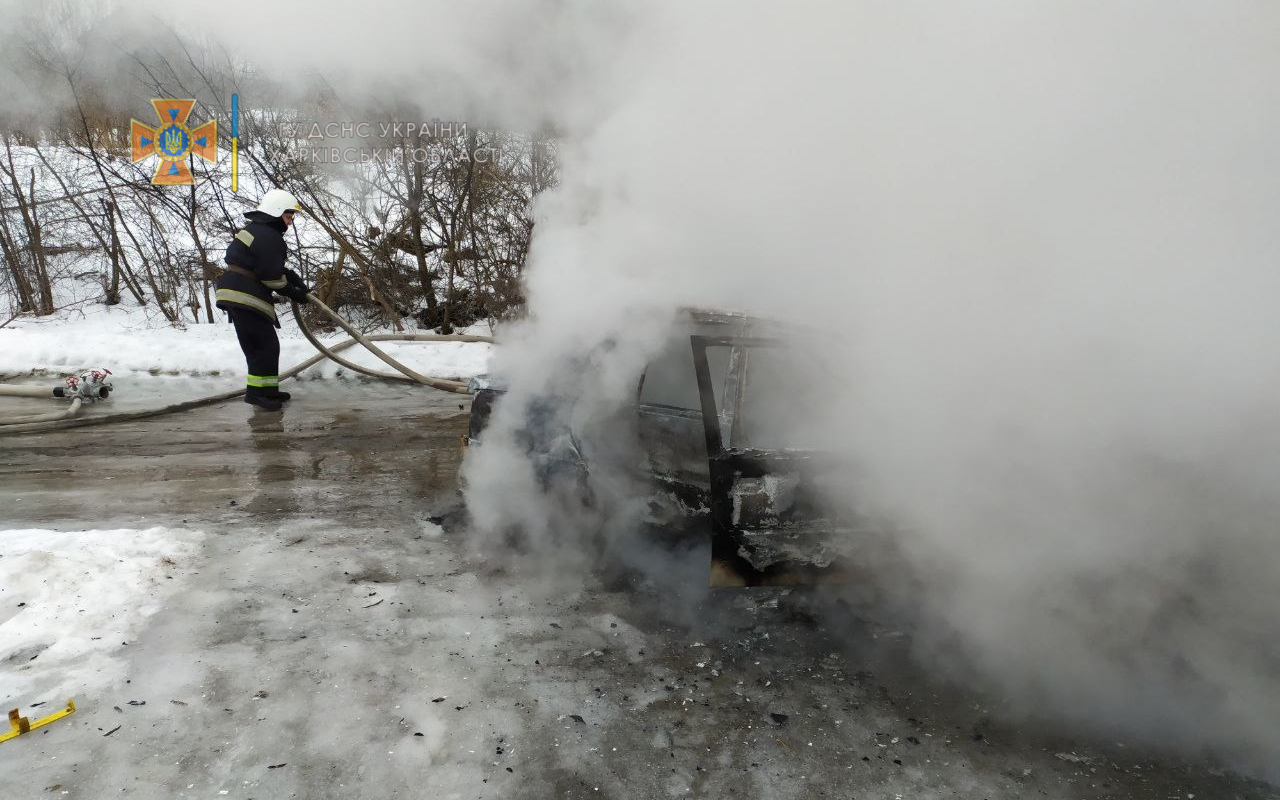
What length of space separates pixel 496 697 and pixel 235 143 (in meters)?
10.6

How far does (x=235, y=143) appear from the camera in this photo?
1050 centimetres

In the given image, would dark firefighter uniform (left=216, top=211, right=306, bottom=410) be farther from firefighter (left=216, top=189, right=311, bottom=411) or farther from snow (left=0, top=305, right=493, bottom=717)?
snow (left=0, top=305, right=493, bottom=717)

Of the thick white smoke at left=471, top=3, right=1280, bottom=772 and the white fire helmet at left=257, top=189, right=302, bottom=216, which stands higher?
the white fire helmet at left=257, top=189, right=302, bottom=216

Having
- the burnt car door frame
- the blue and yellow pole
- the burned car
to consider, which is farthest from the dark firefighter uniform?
Result: the burnt car door frame

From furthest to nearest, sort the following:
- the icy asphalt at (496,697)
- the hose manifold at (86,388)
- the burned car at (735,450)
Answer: the hose manifold at (86,388) → the burned car at (735,450) → the icy asphalt at (496,697)

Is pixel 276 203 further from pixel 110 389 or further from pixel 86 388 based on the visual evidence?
pixel 110 389

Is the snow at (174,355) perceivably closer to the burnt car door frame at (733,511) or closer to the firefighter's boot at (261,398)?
the firefighter's boot at (261,398)

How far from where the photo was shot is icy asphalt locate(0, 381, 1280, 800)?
2348 millimetres

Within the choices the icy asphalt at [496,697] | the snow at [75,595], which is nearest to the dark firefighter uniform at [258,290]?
the snow at [75,595]

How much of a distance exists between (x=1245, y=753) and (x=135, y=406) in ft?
27.4

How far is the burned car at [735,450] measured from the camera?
3.11m

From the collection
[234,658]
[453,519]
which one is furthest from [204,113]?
[234,658]

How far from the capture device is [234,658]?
2926mm

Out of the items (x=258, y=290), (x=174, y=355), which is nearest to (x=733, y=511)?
(x=258, y=290)
